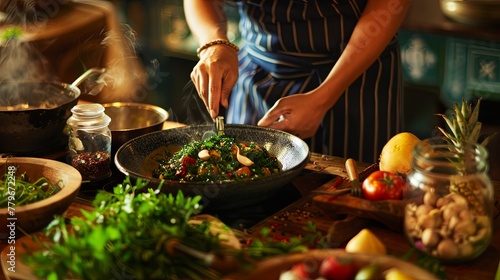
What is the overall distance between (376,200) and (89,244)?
2.41 feet

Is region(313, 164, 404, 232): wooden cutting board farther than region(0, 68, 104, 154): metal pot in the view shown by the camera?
No

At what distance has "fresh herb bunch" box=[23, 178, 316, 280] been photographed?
4.38 feet

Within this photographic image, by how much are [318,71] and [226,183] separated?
110cm

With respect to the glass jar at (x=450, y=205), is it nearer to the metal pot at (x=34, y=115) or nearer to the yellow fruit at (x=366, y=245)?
the yellow fruit at (x=366, y=245)

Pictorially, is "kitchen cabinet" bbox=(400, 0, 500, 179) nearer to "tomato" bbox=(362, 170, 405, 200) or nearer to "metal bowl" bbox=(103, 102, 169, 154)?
"metal bowl" bbox=(103, 102, 169, 154)

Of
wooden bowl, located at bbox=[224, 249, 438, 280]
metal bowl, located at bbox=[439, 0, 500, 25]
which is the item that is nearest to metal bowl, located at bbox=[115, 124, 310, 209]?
wooden bowl, located at bbox=[224, 249, 438, 280]

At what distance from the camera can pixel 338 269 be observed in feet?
4.11

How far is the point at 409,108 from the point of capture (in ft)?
15.0

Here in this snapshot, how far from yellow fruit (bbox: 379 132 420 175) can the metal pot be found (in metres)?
1.01

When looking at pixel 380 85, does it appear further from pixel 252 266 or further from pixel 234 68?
pixel 252 266

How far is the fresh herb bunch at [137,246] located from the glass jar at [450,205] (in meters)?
0.25

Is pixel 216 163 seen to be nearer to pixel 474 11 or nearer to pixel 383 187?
pixel 383 187

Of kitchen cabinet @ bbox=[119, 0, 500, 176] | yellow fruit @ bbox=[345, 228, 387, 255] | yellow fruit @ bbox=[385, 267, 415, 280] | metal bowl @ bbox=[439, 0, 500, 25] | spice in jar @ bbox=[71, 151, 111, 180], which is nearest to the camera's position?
yellow fruit @ bbox=[385, 267, 415, 280]

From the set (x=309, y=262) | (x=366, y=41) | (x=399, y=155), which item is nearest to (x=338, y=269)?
(x=309, y=262)
